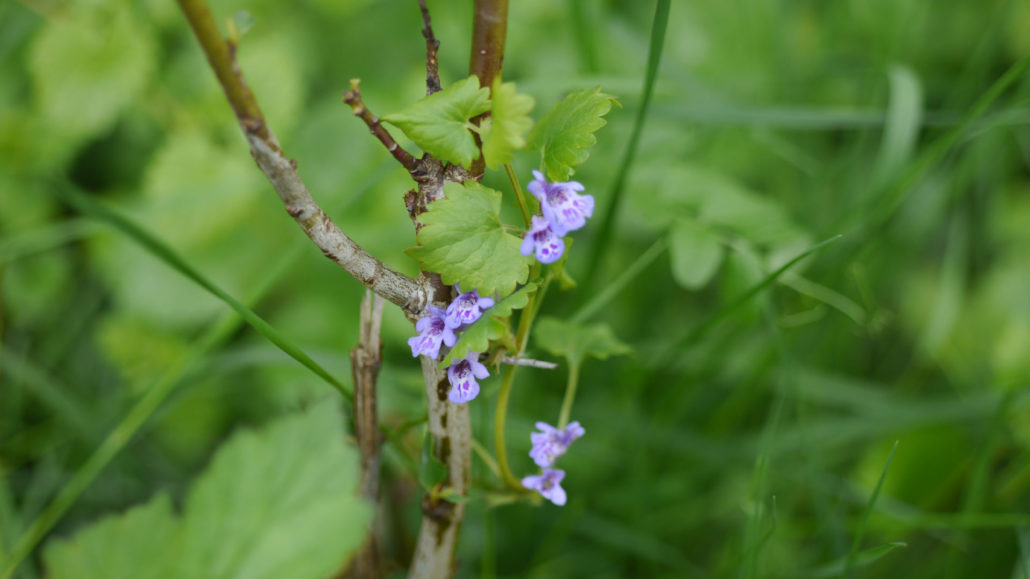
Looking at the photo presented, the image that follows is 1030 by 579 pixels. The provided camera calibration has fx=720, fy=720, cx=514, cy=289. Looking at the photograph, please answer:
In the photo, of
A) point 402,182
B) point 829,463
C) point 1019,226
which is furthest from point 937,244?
Answer: point 402,182

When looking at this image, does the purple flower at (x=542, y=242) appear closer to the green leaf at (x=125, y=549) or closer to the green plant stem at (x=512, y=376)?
the green plant stem at (x=512, y=376)

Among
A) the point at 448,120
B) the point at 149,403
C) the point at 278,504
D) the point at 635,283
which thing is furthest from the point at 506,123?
the point at 635,283

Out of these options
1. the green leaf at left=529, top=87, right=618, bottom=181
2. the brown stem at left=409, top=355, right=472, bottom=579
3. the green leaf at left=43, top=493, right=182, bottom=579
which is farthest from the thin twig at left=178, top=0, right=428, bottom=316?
the green leaf at left=43, top=493, right=182, bottom=579

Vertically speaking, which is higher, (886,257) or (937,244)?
(937,244)

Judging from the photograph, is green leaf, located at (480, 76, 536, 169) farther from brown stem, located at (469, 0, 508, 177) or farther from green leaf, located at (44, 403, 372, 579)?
green leaf, located at (44, 403, 372, 579)

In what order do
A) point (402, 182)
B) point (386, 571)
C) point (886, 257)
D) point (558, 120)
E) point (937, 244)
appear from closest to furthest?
point (558, 120), point (386, 571), point (886, 257), point (402, 182), point (937, 244)

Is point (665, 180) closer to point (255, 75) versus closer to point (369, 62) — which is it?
point (255, 75)

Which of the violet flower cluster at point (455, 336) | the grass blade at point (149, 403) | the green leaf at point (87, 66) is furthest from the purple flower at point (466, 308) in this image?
the green leaf at point (87, 66)
